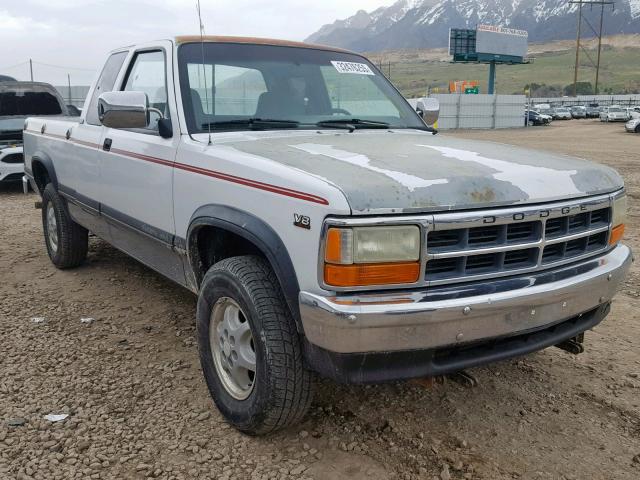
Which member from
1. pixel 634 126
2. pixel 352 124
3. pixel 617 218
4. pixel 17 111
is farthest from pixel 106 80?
pixel 634 126

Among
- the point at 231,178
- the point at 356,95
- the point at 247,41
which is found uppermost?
the point at 247,41

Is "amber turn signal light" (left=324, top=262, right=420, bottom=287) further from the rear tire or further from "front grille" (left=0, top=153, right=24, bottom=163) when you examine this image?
"front grille" (left=0, top=153, right=24, bottom=163)

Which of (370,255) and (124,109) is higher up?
(124,109)

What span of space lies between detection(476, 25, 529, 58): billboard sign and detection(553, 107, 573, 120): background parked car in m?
7.37

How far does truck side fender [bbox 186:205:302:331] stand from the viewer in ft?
8.31

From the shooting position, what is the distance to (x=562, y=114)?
2105 inches

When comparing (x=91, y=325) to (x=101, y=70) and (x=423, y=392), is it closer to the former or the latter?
(x=101, y=70)

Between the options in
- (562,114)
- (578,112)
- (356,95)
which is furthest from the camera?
(578,112)

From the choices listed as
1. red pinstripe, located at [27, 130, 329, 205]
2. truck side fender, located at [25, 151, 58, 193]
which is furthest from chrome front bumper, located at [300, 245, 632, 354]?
truck side fender, located at [25, 151, 58, 193]

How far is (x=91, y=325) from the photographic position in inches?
174

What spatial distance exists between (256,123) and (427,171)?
1.30 metres

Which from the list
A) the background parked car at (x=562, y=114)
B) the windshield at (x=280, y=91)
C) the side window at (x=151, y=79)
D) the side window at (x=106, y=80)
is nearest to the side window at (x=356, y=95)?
the windshield at (x=280, y=91)

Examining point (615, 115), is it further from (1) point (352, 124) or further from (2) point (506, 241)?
(2) point (506, 241)

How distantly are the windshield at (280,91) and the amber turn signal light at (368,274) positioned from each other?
4.72 ft
